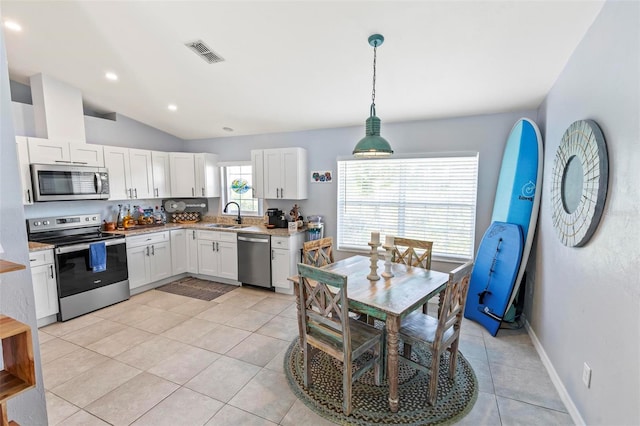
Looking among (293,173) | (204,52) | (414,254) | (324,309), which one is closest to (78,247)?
(204,52)

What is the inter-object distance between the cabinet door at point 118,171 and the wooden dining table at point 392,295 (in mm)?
3453

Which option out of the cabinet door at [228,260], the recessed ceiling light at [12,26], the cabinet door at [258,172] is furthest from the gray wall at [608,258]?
the recessed ceiling light at [12,26]

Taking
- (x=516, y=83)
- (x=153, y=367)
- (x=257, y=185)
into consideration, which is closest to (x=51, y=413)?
(x=153, y=367)

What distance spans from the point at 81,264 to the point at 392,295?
Answer: 3.73m

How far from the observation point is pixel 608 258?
5.64 ft

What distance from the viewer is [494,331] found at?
10.5 ft

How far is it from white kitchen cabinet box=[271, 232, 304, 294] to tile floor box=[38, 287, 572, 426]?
0.57 meters

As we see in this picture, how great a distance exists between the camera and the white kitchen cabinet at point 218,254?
15.4ft

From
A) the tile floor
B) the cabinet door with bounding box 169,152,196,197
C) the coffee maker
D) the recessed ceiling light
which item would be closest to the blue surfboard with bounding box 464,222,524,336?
the tile floor

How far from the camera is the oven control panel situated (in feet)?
12.1

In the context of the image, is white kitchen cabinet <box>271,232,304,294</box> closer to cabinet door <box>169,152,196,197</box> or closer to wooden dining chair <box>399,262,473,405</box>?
cabinet door <box>169,152,196,197</box>

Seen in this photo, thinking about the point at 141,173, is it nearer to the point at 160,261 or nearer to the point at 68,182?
the point at 68,182

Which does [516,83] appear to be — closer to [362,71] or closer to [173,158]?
[362,71]

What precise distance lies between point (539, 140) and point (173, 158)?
5.26 meters
